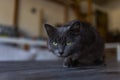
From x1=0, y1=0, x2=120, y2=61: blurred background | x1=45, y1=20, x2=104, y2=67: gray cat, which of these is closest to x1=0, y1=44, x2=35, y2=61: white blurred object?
x1=0, y1=0, x2=120, y2=61: blurred background

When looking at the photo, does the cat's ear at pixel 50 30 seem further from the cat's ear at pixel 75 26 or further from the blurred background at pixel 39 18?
the blurred background at pixel 39 18

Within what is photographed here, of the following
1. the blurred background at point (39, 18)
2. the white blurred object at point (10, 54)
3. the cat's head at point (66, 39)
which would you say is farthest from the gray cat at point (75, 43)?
the blurred background at point (39, 18)

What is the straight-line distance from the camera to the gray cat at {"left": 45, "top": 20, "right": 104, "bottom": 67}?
23.3 inches

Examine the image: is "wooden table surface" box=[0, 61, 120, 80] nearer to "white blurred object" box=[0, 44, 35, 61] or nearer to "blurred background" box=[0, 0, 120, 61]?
"white blurred object" box=[0, 44, 35, 61]

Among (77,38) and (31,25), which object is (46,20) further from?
(77,38)

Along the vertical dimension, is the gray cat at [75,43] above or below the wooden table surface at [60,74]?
above

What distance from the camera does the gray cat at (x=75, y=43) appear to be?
1.94 feet

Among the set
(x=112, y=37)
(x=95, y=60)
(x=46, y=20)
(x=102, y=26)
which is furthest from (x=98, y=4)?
(x=95, y=60)

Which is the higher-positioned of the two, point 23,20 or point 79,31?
point 23,20

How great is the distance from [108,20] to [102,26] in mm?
437

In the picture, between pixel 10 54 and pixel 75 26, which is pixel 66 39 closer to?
pixel 75 26

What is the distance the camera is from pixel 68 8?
4.18m

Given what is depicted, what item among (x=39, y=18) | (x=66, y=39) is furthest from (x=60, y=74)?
(x=39, y=18)

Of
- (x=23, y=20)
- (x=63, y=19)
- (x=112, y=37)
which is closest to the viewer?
(x=23, y=20)
